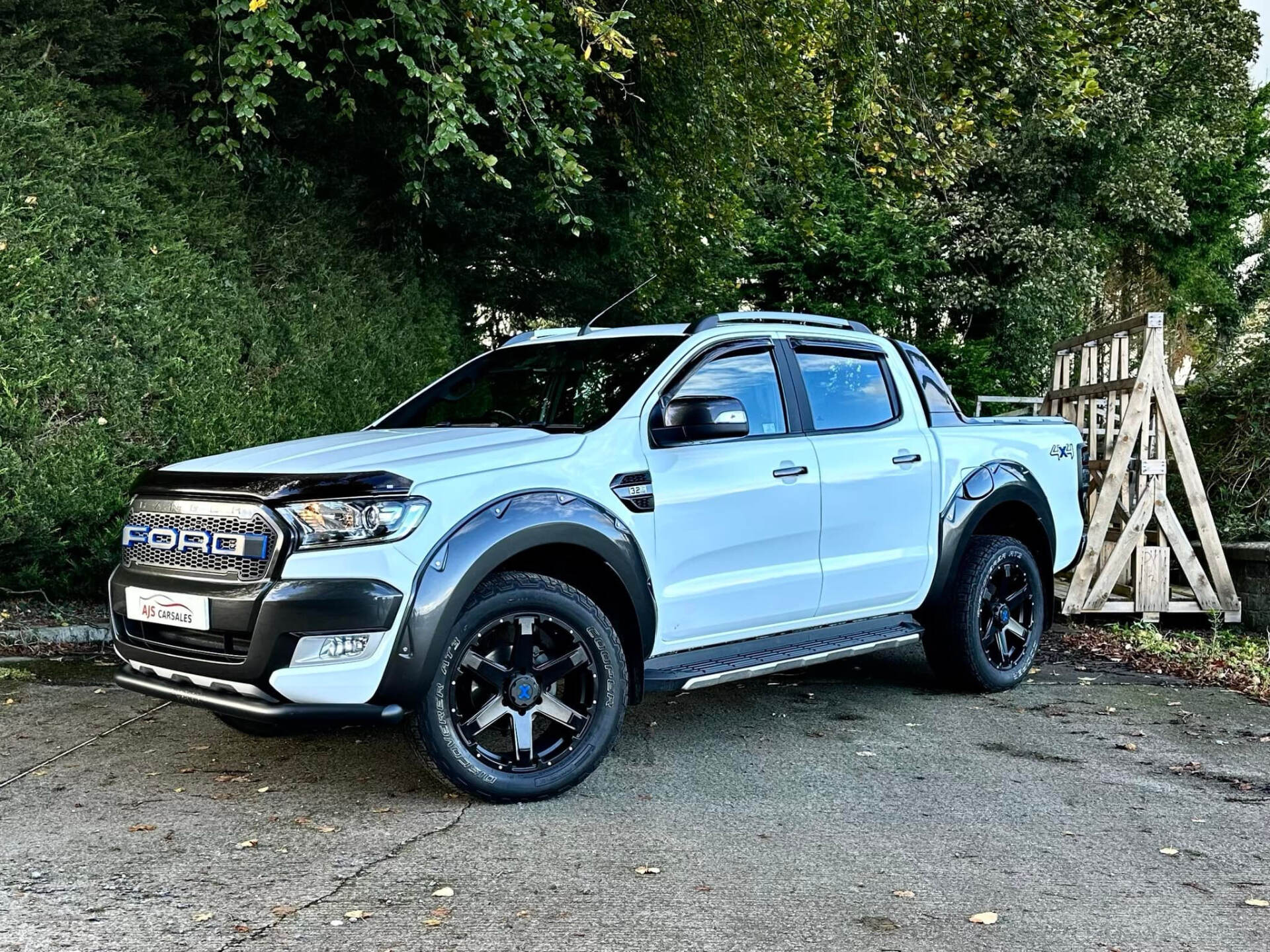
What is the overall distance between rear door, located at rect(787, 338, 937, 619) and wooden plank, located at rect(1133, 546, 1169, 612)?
3568mm

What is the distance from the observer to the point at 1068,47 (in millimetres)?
12469

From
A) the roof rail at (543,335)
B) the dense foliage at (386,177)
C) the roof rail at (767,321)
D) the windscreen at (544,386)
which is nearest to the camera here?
the windscreen at (544,386)

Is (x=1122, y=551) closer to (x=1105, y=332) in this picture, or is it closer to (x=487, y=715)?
(x=1105, y=332)

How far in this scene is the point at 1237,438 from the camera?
10312 mm

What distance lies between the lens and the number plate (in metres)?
4.49

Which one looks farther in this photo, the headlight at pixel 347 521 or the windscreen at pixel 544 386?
the windscreen at pixel 544 386

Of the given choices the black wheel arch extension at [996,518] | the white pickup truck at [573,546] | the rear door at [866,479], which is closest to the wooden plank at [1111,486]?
the black wheel arch extension at [996,518]

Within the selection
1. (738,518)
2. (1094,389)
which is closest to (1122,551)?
(1094,389)

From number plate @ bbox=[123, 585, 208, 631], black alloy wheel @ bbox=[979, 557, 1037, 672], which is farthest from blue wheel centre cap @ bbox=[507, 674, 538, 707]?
black alloy wheel @ bbox=[979, 557, 1037, 672]

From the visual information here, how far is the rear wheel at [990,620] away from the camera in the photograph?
670 cm

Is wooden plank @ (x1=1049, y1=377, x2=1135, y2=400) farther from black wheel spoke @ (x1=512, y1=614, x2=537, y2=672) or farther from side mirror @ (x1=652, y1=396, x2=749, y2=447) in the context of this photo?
black wheel spoke @ (x1=512, y1=614, x2=537, y2=672)

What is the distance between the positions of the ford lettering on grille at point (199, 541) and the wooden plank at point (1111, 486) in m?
6.71

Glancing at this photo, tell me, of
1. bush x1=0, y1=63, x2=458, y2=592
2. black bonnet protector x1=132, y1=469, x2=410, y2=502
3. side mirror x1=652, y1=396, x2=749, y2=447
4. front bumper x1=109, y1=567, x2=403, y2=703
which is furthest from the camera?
→ bush x1=0, y1=63, x2=458, y2=592

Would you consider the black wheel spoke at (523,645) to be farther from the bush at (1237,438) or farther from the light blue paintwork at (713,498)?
the bush at (1237,438)
